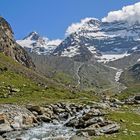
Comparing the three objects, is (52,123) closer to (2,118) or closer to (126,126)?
(2,118)

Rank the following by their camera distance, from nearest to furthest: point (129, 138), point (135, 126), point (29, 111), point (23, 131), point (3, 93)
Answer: point (129, 138)
point (135, 126)
point (23, 131)
point (29, 111)
point (3, 93)

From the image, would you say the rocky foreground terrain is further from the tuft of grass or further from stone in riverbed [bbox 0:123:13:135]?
the tuft of grass

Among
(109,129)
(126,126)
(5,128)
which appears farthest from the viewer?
(5,128)

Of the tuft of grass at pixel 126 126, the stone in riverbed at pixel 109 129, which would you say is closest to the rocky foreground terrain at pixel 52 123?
the stone in riverbed at pixel 109 129

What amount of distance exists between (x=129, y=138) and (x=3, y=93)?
227ft

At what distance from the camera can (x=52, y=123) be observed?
71875mm

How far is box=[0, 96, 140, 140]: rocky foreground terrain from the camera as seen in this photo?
169 ft

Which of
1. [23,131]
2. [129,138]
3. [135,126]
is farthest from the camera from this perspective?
[23,131]

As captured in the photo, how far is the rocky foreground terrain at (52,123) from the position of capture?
5153 centimetres

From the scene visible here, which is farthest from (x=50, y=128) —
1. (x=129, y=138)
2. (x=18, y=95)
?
(x=18, y=95)

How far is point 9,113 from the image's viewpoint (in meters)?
69.2

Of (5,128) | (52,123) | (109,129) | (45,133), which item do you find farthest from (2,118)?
(109,129)

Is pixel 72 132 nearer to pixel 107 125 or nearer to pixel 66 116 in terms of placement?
pixel 107 125

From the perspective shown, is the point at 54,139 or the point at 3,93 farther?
the point at 3,93
